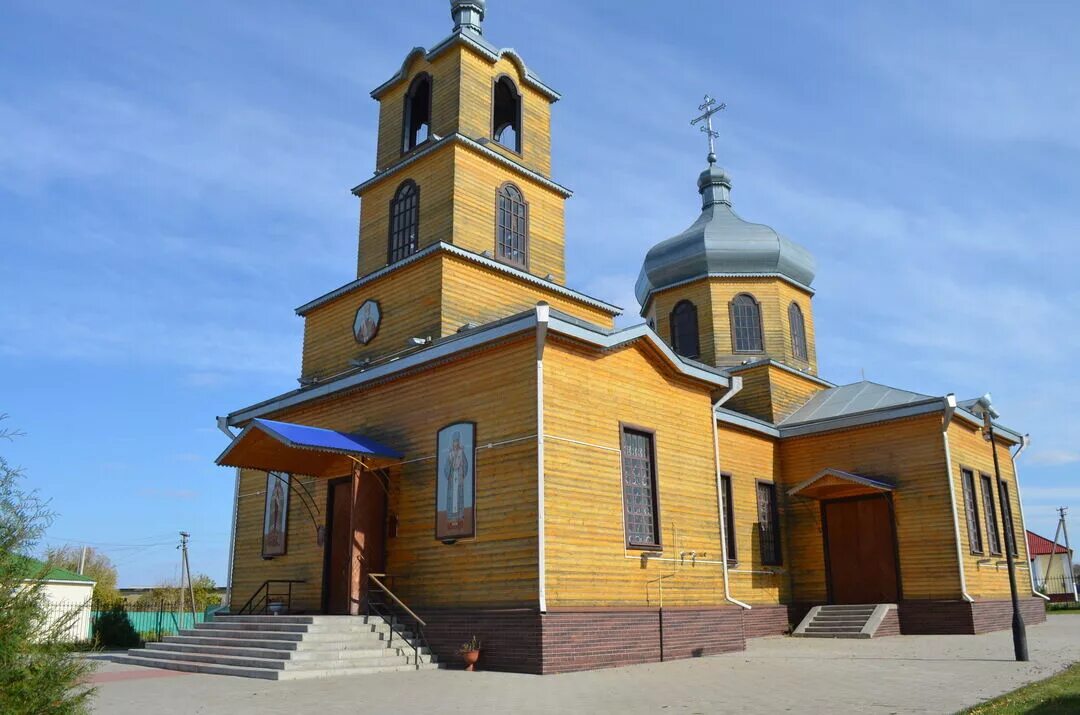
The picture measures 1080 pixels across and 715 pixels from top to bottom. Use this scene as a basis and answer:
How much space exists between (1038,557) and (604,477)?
132ft

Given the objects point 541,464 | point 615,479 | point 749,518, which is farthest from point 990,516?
point 541,464

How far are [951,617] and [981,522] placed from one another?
2.93 metres

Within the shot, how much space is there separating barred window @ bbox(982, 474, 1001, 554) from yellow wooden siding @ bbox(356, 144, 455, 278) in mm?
13744

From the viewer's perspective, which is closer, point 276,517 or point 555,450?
point 555,450

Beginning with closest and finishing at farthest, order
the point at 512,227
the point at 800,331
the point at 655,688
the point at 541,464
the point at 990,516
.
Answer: the point at 655,688 < the point at 541,464 < the point at 512,227 < the point at 990,516 < the point at 800,331

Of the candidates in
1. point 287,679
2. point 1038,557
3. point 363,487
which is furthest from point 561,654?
point 1038,557

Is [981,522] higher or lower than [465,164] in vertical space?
lower

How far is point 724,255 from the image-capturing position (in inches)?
959

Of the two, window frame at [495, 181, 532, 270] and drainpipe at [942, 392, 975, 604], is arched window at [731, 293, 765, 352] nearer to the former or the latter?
drainpipe at [942, 392, 975, 604]

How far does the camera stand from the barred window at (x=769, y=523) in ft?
64.1

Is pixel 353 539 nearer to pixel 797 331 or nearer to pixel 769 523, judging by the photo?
pixel 769 523

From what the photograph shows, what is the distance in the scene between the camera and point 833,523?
782 inches

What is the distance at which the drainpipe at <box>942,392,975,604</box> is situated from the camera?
17.6m

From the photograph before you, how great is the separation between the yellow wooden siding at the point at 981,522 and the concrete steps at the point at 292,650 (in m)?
12.0
